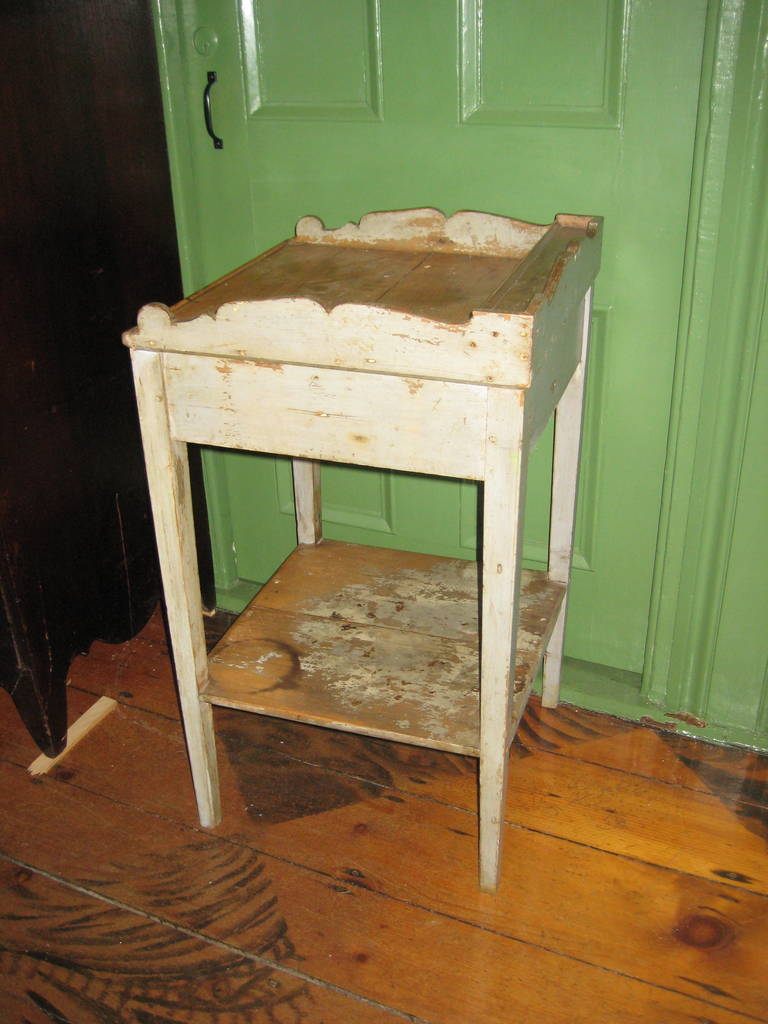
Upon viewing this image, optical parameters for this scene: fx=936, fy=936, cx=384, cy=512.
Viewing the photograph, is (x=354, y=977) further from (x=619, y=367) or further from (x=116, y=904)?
(x=619, y=367)

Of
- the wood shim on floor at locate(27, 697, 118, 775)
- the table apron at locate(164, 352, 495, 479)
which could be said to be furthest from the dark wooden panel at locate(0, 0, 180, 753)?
the table apron at locate(164, 352, 495, 479)

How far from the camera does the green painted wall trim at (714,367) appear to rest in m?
1.28

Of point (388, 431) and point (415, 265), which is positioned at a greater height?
point (415, 265)

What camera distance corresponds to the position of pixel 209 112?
1.63 meters

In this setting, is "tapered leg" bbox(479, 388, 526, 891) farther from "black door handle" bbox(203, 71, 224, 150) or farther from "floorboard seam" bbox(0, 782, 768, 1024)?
"black door handle" bbox(203, 71, 224, 150)

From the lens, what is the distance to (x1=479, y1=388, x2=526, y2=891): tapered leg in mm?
1069

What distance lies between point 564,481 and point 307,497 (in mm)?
479

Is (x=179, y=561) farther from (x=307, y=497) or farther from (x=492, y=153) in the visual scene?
(x=492, y=153)

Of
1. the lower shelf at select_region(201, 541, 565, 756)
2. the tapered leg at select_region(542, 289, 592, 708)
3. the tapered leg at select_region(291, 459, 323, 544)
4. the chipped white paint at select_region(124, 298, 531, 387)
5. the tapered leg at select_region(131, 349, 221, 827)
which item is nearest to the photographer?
the chipped white paint at select_region(124, 298, 531, 387)

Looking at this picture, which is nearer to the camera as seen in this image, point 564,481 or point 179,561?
point 179,561

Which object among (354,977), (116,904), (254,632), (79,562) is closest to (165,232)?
(79,562)

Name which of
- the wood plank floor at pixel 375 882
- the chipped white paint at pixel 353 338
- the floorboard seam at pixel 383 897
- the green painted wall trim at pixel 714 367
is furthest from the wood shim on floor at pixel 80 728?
the green painted wall trim at pixel 714 367

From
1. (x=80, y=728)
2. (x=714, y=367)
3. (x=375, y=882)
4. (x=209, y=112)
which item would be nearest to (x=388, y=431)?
(x=714, y=367)

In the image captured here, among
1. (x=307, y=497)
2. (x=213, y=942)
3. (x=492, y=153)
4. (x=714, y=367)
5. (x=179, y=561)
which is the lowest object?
(x=213, y=942)
